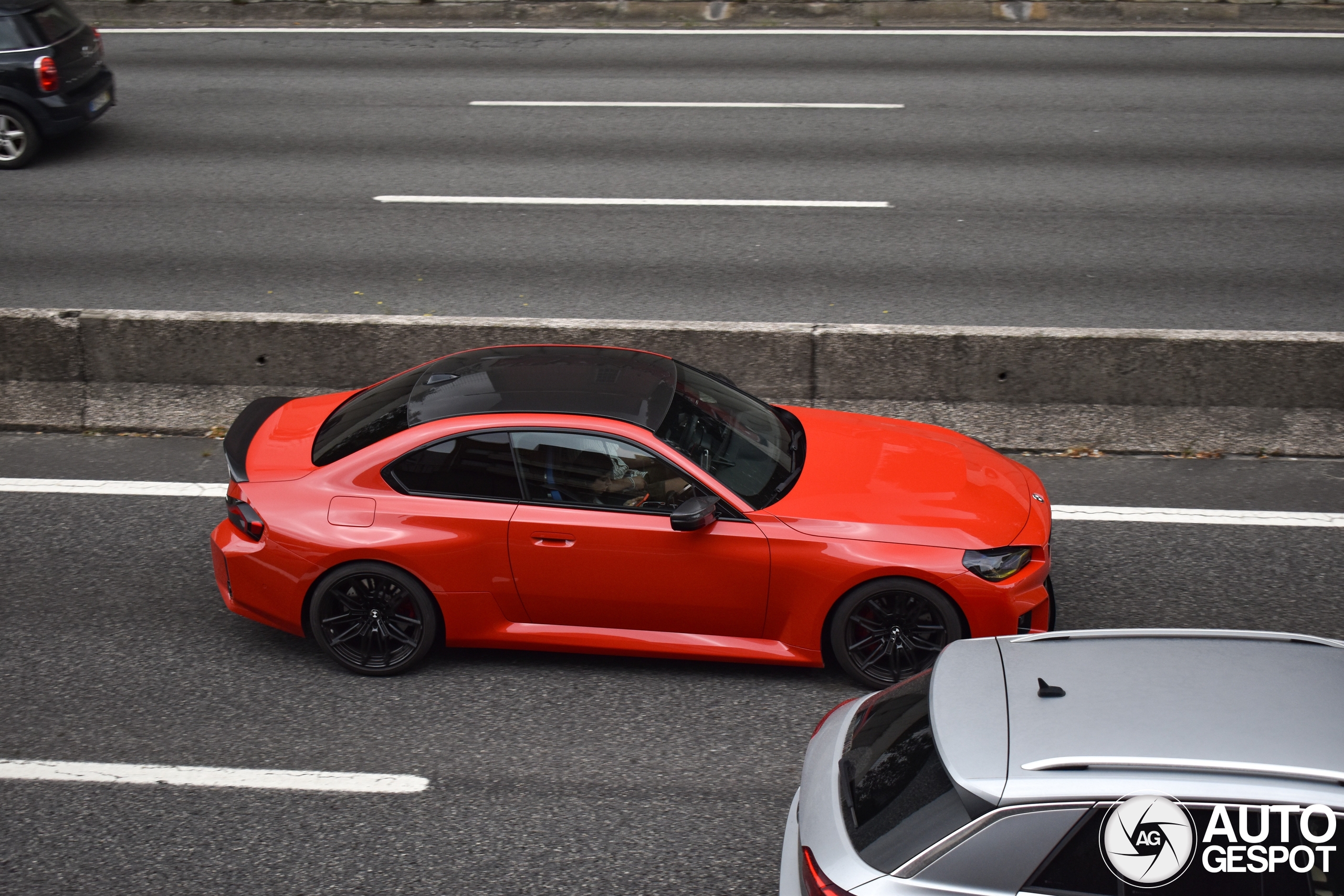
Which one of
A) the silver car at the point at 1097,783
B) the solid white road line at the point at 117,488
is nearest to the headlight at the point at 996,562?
the silver car at the point at 1097,783

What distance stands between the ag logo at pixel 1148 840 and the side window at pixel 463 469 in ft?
10.9

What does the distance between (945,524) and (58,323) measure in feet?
21.4

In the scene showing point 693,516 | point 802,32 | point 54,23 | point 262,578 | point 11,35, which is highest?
point 54,23

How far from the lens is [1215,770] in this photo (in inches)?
120

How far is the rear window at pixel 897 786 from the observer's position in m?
3.21

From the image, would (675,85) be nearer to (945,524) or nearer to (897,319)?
(897,319)

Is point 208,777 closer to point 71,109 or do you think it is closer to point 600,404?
point 600,404

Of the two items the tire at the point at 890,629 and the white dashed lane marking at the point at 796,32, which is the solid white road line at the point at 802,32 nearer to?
the white dashed lane marking at the point at 796,32

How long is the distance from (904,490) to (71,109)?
1154 cm

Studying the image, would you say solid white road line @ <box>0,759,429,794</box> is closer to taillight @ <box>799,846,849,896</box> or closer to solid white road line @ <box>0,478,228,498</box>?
taillight @ <box>799,846,849,896</box>

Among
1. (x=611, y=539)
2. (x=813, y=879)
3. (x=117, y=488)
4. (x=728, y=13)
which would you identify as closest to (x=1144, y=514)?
(x=611, y=539)

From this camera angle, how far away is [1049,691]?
3508mm

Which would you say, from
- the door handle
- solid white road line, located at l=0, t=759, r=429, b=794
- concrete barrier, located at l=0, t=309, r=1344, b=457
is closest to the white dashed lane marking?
concrete barrier, located at l=0, t=309, r=1344, b=457

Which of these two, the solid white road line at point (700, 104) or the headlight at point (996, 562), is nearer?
the headlight at point (996, 562)
